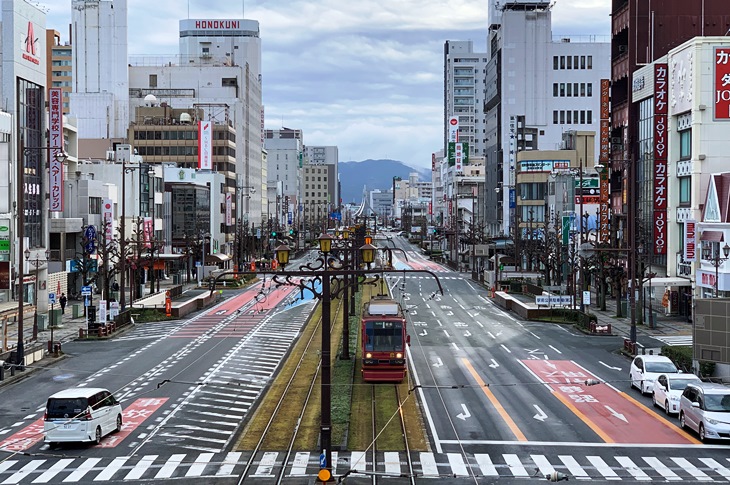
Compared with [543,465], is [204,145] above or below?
above

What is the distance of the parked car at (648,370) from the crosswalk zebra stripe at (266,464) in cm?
1726

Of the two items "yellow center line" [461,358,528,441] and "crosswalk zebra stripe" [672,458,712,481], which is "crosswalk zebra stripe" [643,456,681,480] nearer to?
"crosswalk zebra stripe" [672,458,712,481]

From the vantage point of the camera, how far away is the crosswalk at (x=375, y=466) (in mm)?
26156

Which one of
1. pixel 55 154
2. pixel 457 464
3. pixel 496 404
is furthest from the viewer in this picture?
pixel 55 154

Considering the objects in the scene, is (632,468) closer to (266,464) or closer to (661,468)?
(661,468)

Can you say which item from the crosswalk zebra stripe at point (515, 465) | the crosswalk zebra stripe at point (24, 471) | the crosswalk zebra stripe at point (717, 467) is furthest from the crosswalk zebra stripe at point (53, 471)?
the crosswalk zebra stripe at point (717, 467)

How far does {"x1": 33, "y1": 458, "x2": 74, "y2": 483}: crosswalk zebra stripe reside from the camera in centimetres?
2592

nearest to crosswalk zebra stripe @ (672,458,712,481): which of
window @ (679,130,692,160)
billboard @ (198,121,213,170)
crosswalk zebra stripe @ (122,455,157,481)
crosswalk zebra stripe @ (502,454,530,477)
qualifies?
crosswalk zebra stripe @ (502,454,530,477)

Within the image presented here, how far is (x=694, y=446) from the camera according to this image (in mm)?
30062

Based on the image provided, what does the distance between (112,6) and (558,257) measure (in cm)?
9298

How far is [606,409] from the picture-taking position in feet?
119

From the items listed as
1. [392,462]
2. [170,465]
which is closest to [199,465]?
[170,465]

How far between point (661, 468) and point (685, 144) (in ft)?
155

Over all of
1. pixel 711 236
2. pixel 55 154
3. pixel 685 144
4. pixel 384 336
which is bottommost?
pixel 384 336
